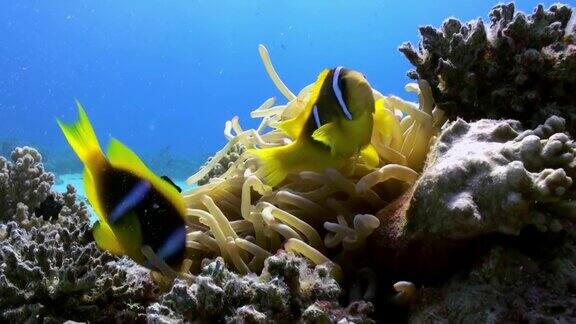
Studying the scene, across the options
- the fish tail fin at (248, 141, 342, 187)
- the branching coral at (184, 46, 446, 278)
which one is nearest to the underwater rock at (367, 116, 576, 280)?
the branching coral at (184, 46, 446, 278)

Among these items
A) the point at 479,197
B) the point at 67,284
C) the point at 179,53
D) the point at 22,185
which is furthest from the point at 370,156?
the point at 179,53

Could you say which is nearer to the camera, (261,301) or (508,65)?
(261,301)

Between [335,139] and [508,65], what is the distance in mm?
886

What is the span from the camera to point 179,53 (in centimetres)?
11825

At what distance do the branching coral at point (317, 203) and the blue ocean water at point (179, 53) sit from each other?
296 feet

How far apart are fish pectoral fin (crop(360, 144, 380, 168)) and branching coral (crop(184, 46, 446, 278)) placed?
3cm

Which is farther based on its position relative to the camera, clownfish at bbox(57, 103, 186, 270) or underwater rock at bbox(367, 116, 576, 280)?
clownfish at bbox(57, 103, 186, 270)

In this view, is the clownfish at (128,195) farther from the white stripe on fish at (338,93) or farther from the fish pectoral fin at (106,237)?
the white stripe on fish at (338,93)

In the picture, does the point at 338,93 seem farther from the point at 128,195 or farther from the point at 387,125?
the point at 128,195

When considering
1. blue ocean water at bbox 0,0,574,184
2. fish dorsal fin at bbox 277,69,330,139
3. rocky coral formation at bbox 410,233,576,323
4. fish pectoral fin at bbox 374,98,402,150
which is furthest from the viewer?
blue ocean water at bbox 0,0,574,184

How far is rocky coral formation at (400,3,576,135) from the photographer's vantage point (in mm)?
2162

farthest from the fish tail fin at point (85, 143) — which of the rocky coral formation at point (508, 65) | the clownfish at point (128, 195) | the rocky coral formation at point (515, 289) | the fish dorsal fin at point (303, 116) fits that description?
the rocky coral formation at point (508, 65)

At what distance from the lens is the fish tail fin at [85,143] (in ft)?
6.15

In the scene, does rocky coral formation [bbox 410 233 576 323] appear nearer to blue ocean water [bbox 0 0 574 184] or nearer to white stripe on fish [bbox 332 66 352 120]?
white stripe on fish [bbox 332 66 352 120]
